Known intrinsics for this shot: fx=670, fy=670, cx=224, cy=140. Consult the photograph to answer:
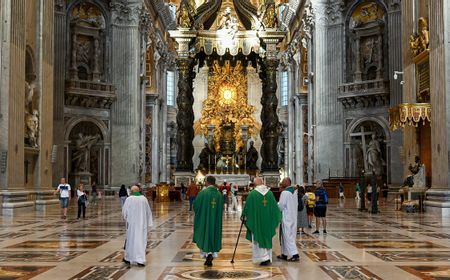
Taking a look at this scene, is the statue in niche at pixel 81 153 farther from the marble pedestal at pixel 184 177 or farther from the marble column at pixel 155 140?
the marble column at pixel 155 140

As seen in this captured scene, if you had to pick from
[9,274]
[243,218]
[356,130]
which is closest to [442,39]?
[243,218]

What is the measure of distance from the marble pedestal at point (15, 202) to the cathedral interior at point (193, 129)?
0.10 m

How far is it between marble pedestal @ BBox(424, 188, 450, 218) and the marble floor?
210 cm

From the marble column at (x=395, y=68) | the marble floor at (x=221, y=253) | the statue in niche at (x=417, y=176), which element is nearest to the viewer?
the marble floor at (x=221, y=253)

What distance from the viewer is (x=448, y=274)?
8219 millimetres

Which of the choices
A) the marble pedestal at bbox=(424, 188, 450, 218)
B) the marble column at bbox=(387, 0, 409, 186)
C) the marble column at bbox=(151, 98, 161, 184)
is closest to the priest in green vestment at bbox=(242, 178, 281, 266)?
the marble pedestal at bbox=(424, 188, 450, 218)

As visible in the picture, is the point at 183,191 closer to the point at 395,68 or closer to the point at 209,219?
the point at 395,68

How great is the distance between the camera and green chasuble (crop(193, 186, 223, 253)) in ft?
30.7

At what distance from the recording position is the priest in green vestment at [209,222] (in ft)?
30.6

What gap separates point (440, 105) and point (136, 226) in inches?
513

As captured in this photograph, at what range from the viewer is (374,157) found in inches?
1444

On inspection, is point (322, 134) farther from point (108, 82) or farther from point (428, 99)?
point (428, 99)

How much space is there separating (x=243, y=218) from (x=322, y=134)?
29.3 m

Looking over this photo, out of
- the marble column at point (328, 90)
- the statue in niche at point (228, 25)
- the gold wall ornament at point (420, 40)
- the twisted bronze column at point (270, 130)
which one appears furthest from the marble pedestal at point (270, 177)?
the gold wall ornament at point (420, 40)
